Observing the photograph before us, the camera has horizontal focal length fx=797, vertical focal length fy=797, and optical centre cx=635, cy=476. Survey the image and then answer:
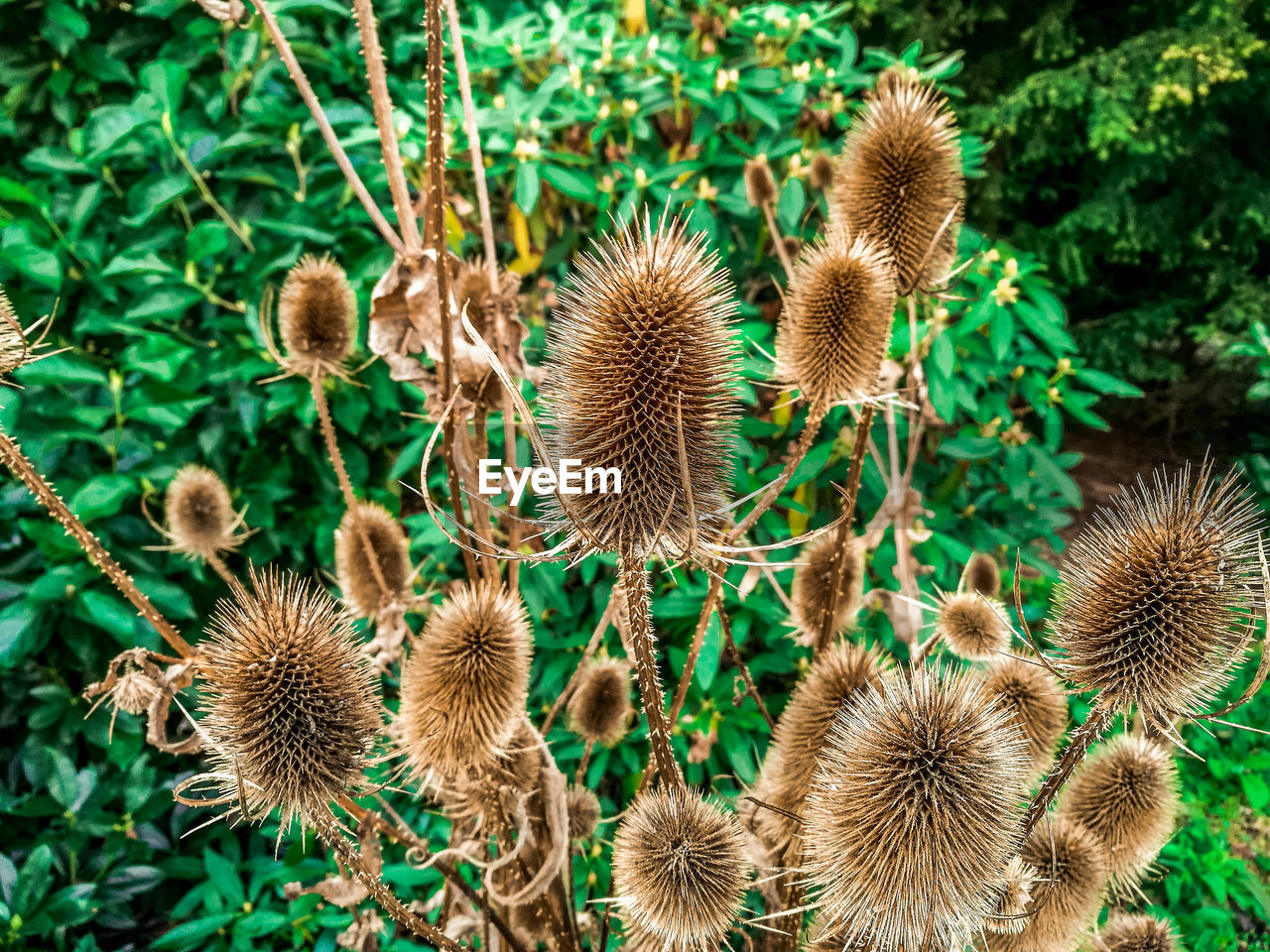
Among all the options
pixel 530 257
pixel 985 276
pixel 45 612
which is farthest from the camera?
pixel 530 257

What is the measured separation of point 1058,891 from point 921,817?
420mm

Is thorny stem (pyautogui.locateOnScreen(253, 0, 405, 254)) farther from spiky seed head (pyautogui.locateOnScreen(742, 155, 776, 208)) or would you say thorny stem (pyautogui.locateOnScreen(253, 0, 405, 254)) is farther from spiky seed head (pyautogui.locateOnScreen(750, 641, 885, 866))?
spiky seed head (pyautogui.locateOnScreen(742, 155, 776, 208))

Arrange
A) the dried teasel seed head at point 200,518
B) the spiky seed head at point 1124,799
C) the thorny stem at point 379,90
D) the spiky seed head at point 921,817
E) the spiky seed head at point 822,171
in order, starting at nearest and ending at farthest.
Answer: the spiky seed head at point 921,817, the thorny stem at point 379,90, the spiky seed head at point 1124,799, the dried teasel seed head at point 200,518, the spiky seed head at point 822,171

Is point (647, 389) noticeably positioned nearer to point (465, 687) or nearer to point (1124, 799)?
point (465, 687)

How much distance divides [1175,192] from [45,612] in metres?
4.79

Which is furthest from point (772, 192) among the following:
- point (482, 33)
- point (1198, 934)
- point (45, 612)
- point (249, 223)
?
point (1198, 934)

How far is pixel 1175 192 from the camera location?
3.84 metres

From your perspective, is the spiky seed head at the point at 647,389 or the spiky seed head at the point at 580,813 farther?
the spiky seed head at the point at 580,813

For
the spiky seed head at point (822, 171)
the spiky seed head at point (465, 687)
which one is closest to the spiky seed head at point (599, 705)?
the spiky seed head at point (465, 687)

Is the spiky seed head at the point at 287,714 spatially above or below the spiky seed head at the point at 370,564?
above

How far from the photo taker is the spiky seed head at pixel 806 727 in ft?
3.37

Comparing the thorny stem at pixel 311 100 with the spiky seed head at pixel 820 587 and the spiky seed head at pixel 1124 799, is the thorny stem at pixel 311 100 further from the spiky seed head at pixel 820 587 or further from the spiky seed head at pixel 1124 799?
the spiky seed head at pixel 1124 799

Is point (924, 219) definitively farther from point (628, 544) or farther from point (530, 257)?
point (530, 257)

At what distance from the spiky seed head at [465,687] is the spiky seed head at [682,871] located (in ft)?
0.70
